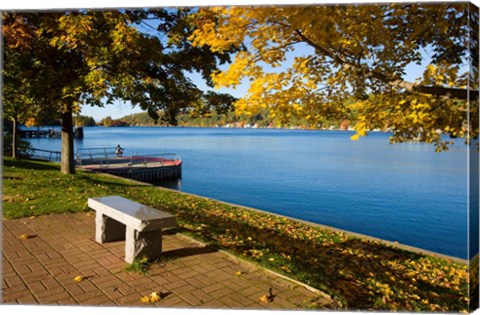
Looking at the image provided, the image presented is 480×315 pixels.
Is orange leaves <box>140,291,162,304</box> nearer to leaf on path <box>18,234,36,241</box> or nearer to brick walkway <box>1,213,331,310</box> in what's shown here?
brick walkway <box>1,213,331,310</box>

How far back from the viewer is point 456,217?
42.6 ft

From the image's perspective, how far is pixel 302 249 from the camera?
5.17 meters

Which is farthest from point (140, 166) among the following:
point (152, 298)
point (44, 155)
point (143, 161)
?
point (152, 298)

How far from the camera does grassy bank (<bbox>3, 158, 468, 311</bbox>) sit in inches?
149

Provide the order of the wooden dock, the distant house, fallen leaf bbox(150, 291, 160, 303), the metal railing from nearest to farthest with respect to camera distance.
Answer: fallen leaf bbox(150, 291, 160, 303)
the distant house
the wooden dock
the metal railing

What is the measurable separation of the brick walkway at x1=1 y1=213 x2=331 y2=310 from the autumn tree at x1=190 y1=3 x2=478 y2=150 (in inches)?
65.4

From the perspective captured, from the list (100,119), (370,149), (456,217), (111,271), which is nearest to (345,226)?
(456,217)

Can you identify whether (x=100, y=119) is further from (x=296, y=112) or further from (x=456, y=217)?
(x=456, y=217)

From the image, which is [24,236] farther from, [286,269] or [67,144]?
[67,144]

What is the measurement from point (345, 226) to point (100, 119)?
29.5 feet

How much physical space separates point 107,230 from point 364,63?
11.2 ft

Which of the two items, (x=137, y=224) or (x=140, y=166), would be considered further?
(x=140, y=166)

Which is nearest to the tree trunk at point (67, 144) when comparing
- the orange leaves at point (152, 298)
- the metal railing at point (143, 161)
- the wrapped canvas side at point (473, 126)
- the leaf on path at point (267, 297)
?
the metal railing at point (143, 161)

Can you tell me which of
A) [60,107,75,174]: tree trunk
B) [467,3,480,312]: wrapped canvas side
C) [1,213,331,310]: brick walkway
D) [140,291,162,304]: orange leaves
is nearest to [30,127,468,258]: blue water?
[60,107,75,174]: tree trunk
